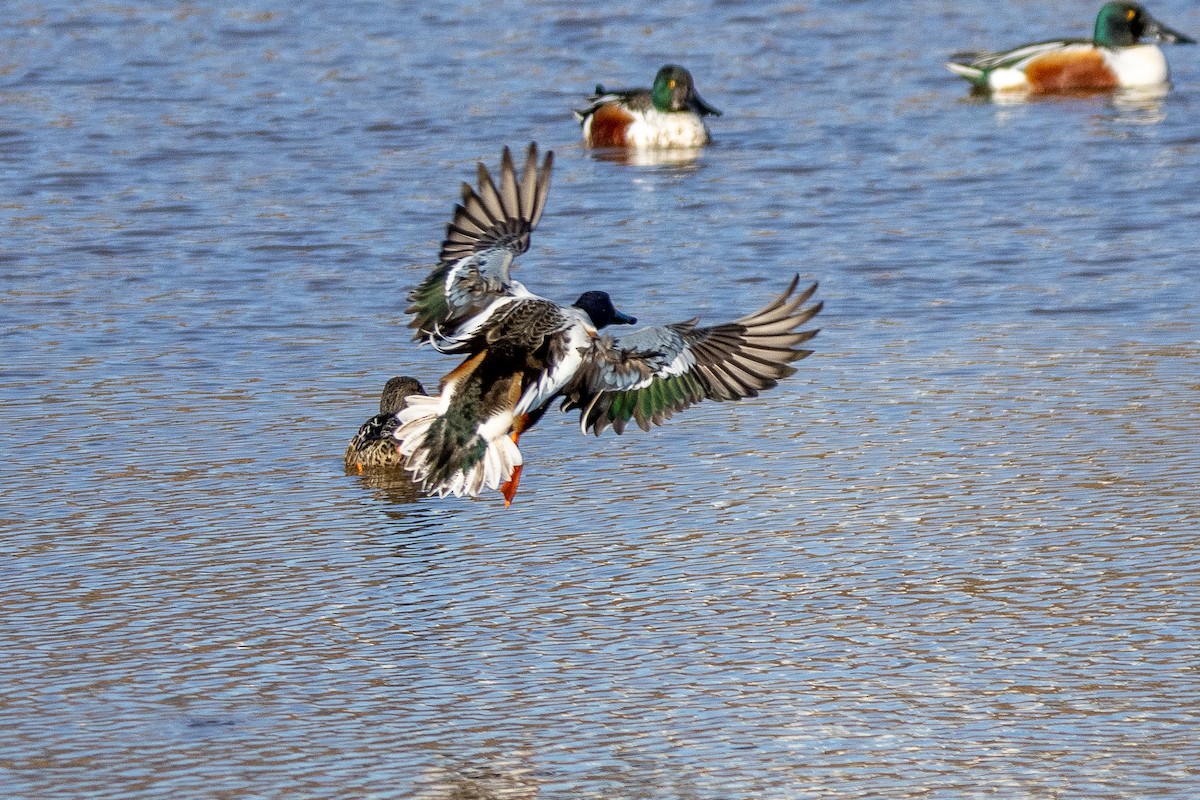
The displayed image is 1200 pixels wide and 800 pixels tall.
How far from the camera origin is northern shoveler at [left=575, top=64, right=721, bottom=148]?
41.6ft

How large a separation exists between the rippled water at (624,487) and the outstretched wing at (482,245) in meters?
0.68

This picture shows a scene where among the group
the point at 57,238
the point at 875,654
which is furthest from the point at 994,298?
the point at 57,238

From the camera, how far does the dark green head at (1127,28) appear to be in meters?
14.3

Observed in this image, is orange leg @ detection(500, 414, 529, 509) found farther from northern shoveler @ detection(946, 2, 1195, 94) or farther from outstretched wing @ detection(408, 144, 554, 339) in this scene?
northern shoveler @ detection(946, 2, 1195, 94)

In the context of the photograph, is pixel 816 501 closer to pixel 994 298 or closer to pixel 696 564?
pixel 696 564

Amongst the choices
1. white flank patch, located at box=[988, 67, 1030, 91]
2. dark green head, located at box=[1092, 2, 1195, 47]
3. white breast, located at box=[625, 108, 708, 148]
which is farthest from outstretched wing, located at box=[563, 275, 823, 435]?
dark green head, located at box=[1092, 2, 1195, 47]

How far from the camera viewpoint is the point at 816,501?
20.7ft

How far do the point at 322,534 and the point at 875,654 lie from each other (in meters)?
1.85

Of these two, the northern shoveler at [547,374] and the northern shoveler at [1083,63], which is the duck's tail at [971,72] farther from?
the northern shoveler at [547,374]

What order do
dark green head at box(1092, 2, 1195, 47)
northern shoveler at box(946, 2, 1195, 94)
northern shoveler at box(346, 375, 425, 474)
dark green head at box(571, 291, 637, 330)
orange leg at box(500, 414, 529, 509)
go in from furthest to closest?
dark green head at box(1092, 2, 1195, 47) → northern shoveler at box(946, 2, 1195, 94) → dark green head at box(571, 291, 637, 330) → northern shoveler at box(346, 375, 425, 474) → orange leg at box(500, 414, 529, 509)

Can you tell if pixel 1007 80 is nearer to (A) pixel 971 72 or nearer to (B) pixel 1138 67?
(A) pixel 971 72

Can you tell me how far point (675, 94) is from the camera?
41.5 ft

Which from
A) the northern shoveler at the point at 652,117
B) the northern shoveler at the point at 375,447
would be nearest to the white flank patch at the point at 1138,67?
the northern shoveler at the point at 652,117

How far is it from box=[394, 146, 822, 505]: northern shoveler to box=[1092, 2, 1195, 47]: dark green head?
Answer: 9141mm
